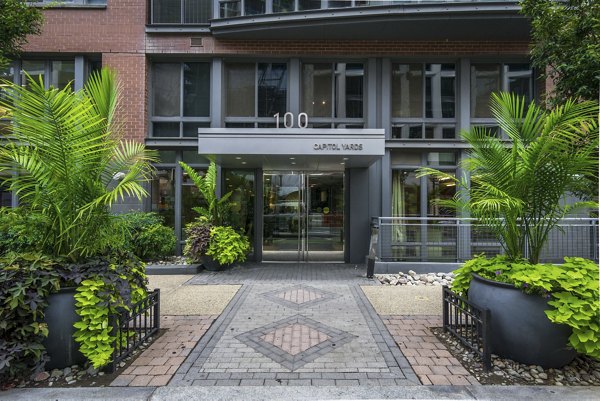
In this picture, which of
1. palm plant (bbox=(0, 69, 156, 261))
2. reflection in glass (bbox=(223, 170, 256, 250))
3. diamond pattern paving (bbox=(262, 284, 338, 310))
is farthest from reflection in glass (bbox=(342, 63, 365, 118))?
palm plant (bbox=(0, 69, 156, 261))

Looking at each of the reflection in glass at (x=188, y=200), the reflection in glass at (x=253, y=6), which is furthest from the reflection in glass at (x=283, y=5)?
the reflection in glass at (x=188, y=200)

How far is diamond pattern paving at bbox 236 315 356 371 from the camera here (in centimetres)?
407

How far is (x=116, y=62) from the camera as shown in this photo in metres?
10.5

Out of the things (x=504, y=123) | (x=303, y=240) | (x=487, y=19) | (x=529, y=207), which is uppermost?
(x=487, y=19)

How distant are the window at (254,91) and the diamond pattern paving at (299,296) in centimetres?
566

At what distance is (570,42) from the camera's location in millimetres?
5629

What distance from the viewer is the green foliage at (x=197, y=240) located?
29.3 feet

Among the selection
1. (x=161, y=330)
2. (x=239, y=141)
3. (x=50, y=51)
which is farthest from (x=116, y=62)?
(x=161, y=330)

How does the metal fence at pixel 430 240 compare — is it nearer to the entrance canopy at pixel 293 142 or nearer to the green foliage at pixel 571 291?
the entrance canopy at pixel 293 142

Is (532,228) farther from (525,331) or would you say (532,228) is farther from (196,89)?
(196,89)

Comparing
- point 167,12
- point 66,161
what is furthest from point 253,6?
point 66,161

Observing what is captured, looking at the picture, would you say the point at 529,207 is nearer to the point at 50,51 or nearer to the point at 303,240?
the point at 303,240

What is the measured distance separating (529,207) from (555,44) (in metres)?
3.47

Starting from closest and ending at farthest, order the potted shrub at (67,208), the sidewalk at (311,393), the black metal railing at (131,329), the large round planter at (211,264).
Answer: the sidewalk at (311,393), the potted shrub at (67,208), the black metal railing at (131,329), the large round planter at (211,264)
